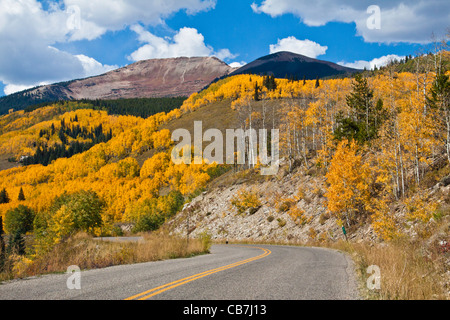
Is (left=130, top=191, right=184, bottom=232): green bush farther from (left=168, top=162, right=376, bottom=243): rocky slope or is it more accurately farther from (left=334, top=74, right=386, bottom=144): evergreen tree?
(left=334, top=74, right=386, bottom=144): evergreen tree

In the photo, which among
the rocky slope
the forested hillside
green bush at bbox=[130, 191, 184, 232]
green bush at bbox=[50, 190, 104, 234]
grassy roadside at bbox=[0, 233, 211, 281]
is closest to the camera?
grassy roadside at bbox=[0, 233, 211, 281]

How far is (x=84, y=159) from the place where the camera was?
18188cm

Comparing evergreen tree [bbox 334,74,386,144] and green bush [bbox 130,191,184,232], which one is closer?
evergreen tree [bbox 334,74,386,144]

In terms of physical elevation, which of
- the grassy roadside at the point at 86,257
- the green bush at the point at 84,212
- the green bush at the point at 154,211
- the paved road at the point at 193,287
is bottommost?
the green bush at the point at 154,211

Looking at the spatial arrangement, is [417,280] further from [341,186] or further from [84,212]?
[84,212]

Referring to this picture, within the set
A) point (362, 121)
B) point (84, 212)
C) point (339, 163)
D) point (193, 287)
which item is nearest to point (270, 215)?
point (339, 163)

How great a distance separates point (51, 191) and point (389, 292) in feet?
555

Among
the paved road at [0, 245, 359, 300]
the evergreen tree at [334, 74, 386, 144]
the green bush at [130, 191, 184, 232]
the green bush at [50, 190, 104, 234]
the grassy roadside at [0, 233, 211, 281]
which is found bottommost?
the green bush at [130, 191, 184, 232]

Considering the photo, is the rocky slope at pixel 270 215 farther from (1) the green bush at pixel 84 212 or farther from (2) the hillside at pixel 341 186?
(1) the green bush at pixel 84 212

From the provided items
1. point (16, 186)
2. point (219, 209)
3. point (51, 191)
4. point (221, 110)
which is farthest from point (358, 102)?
point (16, 186)

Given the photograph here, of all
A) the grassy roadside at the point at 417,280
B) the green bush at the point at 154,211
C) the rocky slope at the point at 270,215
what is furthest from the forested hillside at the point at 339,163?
the grassy roadside at the point at 417,280

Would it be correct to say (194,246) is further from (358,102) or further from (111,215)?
(111,215)

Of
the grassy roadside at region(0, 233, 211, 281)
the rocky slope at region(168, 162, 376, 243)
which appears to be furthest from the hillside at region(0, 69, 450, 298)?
the grassy roadside at region(0, 233, 211, 281)

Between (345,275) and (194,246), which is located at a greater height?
(345,275)
